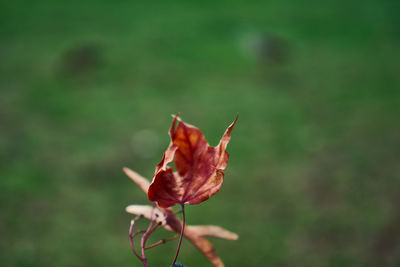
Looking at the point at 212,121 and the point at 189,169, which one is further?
the point at 212,121

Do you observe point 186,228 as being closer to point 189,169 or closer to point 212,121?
point 189,169

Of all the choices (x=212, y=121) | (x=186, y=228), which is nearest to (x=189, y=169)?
(x=186, y=228)

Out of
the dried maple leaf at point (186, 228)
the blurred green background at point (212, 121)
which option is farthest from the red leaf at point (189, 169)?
the blurred green background at point (212, 121)

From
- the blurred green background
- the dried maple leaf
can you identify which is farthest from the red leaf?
the blurred green background

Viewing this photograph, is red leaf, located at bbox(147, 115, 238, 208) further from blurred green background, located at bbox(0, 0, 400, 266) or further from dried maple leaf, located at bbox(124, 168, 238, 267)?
blurred green background, located at bbox(0, 0, 400, 266)

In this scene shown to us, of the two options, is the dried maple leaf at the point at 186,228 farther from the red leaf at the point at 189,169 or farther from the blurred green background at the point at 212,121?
the blurred green background at the point at 212,121

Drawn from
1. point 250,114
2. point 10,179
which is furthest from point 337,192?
point 10,179

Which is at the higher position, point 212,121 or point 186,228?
point 212,121
